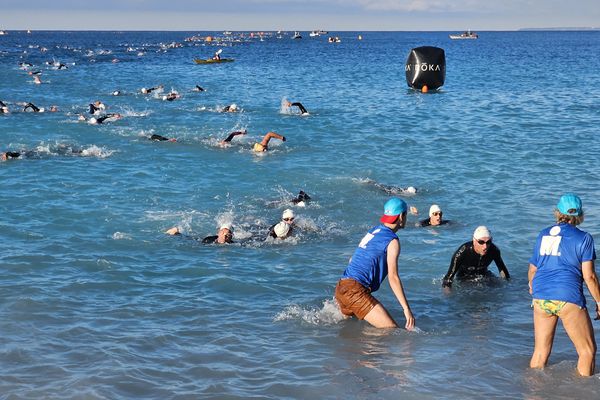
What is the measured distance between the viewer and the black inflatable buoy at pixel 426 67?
4306cm

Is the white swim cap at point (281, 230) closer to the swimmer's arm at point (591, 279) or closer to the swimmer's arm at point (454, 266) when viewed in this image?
the swimmer's arm at point (454, 266)

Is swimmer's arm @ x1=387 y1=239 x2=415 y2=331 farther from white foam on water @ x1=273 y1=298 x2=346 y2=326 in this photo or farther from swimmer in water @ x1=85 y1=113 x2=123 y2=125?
swimmer in water @ x1=85 y1=113 x2=123 y2=125

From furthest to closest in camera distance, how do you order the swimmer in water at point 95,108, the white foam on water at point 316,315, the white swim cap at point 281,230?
the swimmer in water at point 95,108
the white swim cap at point 281,230
the white foam on water at point 316,315

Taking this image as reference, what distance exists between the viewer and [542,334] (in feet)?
25.8

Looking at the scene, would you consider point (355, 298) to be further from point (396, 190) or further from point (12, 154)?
point (12, 154)

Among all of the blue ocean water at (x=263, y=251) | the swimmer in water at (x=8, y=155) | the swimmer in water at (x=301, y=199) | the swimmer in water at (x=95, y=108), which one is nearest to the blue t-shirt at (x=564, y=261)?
the blue ocean water at (x=263, y=251)

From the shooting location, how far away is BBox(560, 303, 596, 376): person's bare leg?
745cm

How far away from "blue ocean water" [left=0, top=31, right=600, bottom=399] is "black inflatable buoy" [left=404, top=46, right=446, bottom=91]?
7847 millimetres

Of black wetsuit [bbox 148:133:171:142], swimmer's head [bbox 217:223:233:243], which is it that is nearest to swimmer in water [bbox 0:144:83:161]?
black wetsuit [bbox 148:133:171:142]

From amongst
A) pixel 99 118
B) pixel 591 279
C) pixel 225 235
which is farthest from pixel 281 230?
pixel 99 118

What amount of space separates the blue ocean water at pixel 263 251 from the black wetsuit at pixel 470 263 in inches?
9.4

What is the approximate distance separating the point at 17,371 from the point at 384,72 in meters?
60.9

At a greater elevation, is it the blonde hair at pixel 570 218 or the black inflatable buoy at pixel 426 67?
the black inflatable buoy at pixel 426 67

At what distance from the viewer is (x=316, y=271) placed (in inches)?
510
